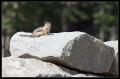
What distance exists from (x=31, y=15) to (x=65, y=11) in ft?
5.02

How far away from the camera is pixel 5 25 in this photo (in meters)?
23.1

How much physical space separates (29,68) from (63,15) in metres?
18.5

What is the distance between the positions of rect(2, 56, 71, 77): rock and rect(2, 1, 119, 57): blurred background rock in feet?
51.5

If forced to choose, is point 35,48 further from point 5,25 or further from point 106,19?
point 106,19

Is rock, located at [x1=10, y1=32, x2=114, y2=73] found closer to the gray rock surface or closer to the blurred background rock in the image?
the gray rock surface

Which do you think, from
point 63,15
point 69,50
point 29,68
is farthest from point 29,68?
point 63,15

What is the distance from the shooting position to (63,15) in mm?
25609

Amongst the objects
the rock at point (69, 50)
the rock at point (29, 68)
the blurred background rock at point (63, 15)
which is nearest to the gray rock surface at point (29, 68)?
the rock at point (29, 68)

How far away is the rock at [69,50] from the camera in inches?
289

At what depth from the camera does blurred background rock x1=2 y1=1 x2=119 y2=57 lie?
79.4 ft

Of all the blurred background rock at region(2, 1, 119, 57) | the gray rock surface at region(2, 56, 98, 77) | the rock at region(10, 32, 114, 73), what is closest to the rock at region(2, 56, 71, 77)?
the gray rock surface at region(2, 56, 98, 77)

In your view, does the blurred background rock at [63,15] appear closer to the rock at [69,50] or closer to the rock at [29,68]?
the rock at [69,50]

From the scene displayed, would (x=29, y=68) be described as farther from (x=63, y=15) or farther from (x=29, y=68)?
(x=63, y=15)

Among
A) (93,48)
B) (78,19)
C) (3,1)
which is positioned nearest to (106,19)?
(78,19)
